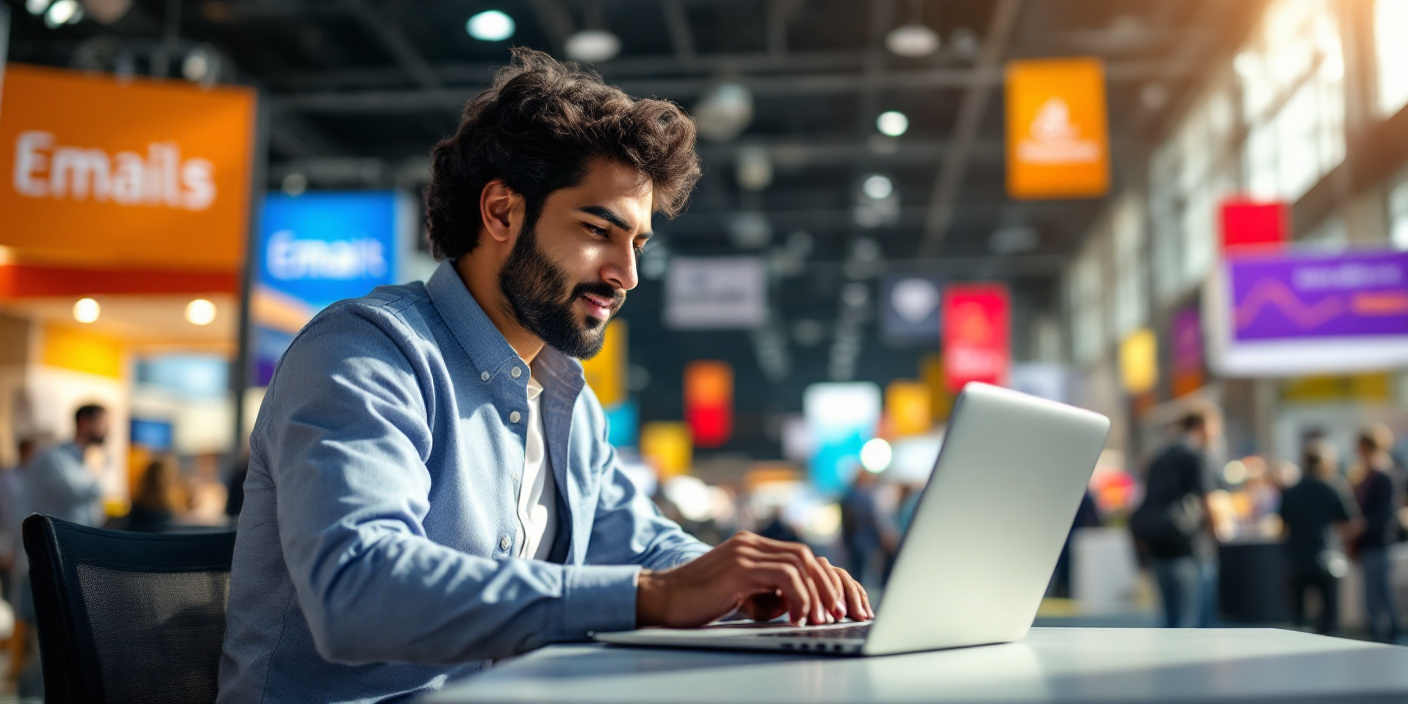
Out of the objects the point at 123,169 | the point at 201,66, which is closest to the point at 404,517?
the point at 123,169

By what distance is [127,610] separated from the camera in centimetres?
127

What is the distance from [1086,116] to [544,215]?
26.0 ft

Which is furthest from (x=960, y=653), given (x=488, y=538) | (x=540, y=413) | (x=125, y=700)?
(x=125, y=700)

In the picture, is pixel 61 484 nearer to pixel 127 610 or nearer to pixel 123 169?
pixel 123 169

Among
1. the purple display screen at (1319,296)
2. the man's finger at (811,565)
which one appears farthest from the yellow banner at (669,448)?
the man's finger at (811,565)

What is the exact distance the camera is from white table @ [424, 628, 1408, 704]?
0.76m

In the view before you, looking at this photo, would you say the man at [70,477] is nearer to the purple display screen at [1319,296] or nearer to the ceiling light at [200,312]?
the ceiling light at [200,312]

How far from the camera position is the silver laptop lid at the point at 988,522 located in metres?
1.00

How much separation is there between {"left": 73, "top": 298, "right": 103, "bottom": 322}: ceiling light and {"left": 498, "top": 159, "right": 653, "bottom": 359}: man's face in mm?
8465

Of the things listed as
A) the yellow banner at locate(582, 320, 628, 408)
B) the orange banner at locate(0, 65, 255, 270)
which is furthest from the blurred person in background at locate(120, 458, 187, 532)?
the yellow banner at locate(582, 320, 628, 408)

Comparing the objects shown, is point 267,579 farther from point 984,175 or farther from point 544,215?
point 984,175

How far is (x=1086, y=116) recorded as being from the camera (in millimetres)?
8656

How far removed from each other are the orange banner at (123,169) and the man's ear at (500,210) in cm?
420

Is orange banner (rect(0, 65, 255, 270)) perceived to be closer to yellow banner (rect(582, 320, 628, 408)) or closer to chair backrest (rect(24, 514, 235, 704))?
chair backrest (rect(24, 514, 235, 704))
